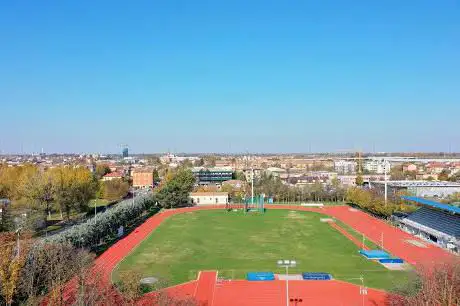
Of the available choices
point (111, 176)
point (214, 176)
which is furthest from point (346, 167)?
point (111, 176)

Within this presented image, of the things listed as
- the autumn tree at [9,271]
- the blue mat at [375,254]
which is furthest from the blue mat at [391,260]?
the autumn tree at [9,271]

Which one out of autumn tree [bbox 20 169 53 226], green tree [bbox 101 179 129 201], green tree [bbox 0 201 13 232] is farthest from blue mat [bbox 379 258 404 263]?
green tree [bbox 101 179 129 201]

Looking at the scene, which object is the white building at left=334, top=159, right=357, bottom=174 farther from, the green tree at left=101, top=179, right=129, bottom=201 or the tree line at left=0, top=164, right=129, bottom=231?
the tree line at left=0, top=164, right=129, bottom=231

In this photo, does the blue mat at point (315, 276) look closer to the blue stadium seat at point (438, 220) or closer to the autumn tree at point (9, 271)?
the blue stadium seat at point (438, 220)

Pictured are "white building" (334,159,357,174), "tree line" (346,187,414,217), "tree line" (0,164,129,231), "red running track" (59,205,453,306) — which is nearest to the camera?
"red running track" (59,205,453,306)

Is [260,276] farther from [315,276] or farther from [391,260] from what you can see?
[391,260]

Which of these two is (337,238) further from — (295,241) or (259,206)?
(259,206)

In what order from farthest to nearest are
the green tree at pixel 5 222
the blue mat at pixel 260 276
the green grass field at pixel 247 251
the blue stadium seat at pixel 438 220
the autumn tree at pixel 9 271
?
the blue stadium seat at pixel 438 220
the green tree at pixel 5 222
the green grass field at pixel 247 251
the blue mat at pixel 260 276
the autumn tree at pixel 9 271
